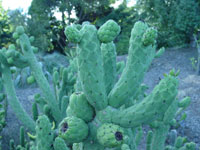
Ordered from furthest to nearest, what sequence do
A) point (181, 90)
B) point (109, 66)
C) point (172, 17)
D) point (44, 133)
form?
1. point (172, 17)
2. point (181, 90)
3. point (109, 66)
4. point (44, 133)

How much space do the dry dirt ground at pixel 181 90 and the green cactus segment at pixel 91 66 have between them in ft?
2.32

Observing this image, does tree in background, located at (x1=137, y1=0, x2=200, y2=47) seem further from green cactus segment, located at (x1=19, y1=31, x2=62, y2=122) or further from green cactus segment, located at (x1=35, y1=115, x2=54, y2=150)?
green cactus segment, located at (x1=35, y1=115, x2=54, y2=150)

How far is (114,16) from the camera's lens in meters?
17.5

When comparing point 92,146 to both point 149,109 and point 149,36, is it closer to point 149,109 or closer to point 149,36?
point 149,109

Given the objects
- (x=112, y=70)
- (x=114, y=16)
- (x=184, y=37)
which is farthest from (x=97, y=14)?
(x=112, y=70)

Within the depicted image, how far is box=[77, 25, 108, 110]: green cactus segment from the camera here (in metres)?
1.31

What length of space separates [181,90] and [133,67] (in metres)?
6.26

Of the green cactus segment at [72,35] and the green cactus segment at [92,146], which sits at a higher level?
the green cactus segment at [72,35]

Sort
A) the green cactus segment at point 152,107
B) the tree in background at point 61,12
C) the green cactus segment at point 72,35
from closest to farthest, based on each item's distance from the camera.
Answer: the green cactus segment at point 72,35 → the green cactus segment at point 152,107 → the tree in background at point 61,12

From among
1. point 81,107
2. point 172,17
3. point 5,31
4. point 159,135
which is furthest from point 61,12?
point 81,107

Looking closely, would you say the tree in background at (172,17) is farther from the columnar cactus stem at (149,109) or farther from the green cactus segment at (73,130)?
the green cactus segment at (73,130)

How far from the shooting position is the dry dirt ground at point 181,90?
4508 mm

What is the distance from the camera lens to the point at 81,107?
1.54 m

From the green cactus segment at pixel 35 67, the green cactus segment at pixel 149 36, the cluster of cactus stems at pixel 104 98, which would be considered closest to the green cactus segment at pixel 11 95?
the green cactus segment at pixel 35 67
